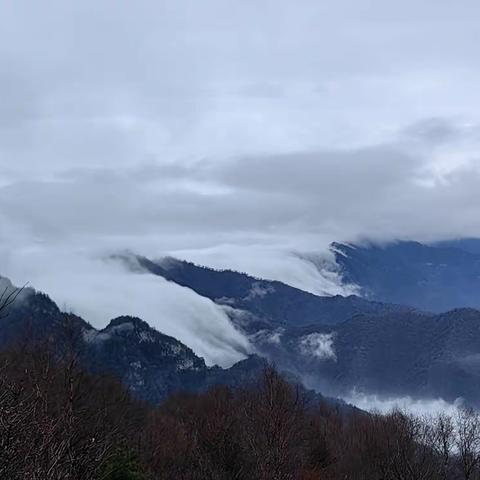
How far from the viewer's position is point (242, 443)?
201ft

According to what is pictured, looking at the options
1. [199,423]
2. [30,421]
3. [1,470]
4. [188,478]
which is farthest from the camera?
[199,423]

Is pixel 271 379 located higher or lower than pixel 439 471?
higher

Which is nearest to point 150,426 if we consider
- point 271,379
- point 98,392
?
point 98,392

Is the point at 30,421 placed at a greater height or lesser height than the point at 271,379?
lesser

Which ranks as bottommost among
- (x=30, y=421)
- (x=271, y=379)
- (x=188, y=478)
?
(x=188, y=478)

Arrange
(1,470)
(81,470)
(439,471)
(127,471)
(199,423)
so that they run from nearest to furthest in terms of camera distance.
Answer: (1,470) < (81,470) < (127,471) < (439,471) < (199,423)

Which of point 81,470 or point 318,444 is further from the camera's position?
point 318,444

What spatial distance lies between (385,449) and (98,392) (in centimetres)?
2920

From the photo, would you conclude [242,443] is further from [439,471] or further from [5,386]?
[5,386]

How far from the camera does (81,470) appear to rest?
87.8ft

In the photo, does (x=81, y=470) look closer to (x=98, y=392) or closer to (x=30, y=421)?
(x=30, y=421)

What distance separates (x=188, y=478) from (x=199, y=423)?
→ 17.5 metres

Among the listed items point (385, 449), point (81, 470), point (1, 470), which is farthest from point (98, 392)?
point (1, 470)

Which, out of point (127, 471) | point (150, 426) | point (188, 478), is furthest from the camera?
point (150, 426)
